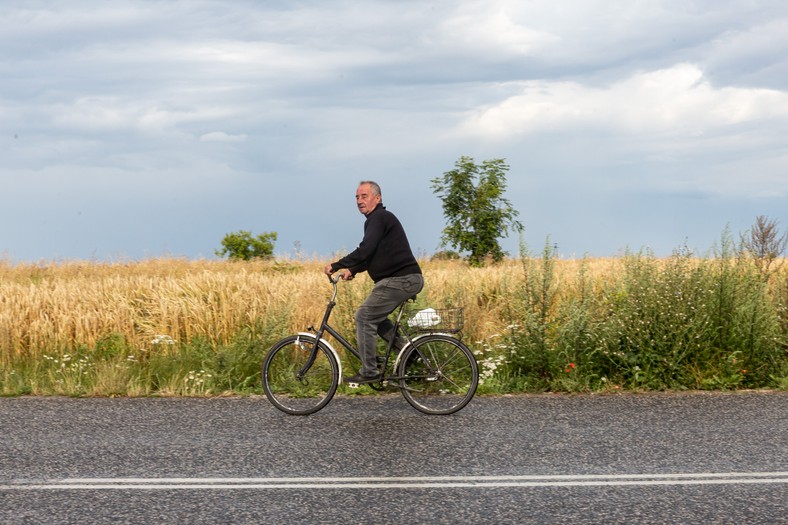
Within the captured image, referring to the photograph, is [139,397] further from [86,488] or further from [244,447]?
[86,488]

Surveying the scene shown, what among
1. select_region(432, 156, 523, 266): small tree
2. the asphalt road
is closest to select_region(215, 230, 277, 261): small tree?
select_region(432, 156, 523, 266): small tree

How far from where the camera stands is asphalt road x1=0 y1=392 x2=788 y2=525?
547 cm

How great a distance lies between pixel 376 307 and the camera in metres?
9.06

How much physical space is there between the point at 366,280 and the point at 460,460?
5934 mm

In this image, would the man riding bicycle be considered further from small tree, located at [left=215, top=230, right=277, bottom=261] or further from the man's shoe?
small tree, located at [left=215, top=230, right=277, bottom=261]

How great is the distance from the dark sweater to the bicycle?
39 cm

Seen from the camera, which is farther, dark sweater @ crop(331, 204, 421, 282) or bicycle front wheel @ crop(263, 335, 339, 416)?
bicycle front wheel @ crop(263, 335, 339, 416)

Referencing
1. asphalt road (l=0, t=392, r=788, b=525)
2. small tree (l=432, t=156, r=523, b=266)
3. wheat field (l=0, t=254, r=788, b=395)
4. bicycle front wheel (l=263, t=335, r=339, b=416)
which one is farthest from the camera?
small tree (l=432, t=156, r=523, b=266)

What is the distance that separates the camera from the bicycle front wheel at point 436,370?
907cm

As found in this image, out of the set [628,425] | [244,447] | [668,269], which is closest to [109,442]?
[244,447]

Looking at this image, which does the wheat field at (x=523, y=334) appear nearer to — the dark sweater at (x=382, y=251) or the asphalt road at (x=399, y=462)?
the asphalt road at (x=399, y=462)

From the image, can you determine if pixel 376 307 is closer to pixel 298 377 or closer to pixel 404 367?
pixel 404 367

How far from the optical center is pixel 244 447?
7.32 m

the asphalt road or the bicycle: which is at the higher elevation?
the bicycle
